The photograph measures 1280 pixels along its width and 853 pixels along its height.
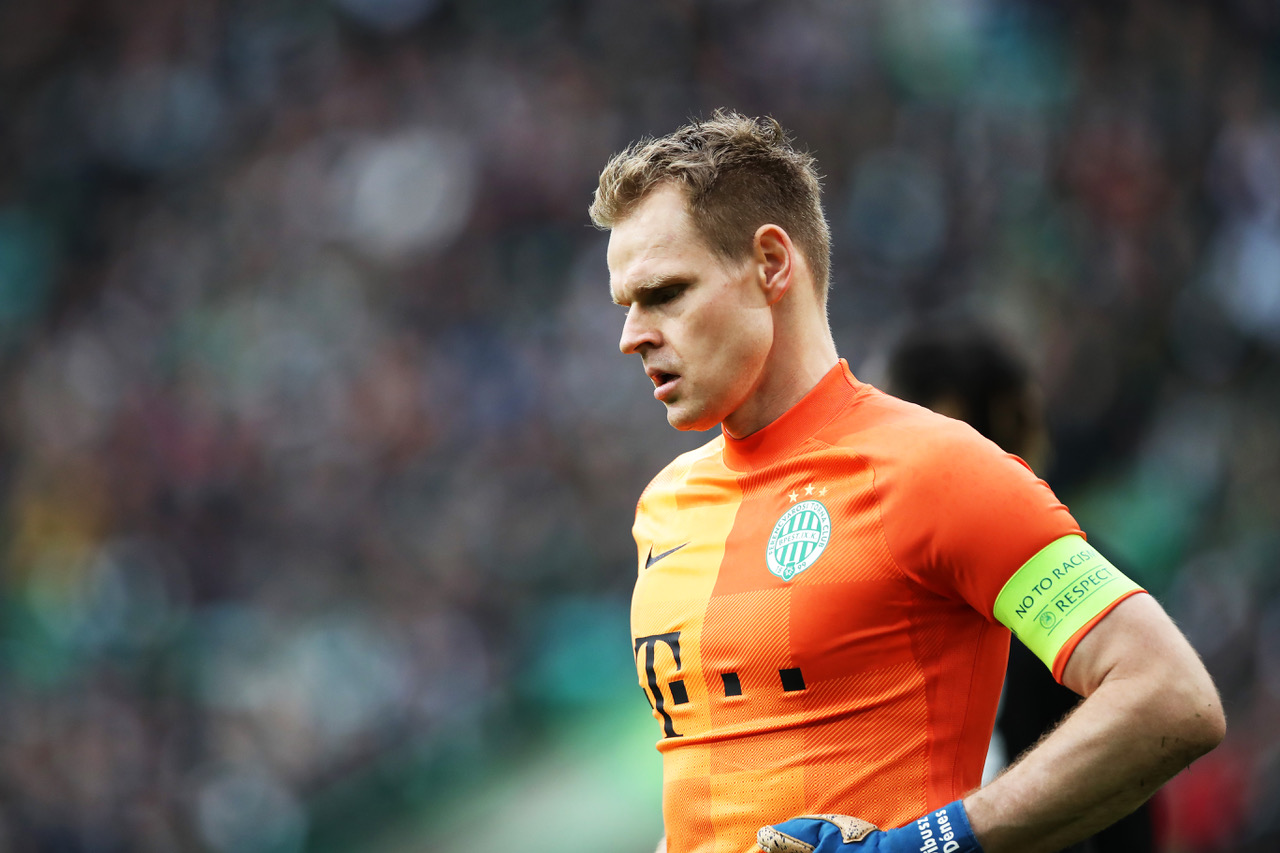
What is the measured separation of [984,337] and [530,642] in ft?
18.7

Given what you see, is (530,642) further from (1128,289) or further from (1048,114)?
(1048,114)

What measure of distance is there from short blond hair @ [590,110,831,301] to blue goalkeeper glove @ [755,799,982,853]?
101cm

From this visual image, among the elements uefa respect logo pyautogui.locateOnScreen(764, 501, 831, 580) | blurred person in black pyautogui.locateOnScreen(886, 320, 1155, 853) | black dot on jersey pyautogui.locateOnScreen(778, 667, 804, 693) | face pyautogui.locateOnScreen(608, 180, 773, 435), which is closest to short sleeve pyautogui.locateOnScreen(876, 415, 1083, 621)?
uefa respect logo pyautogui.locateOnScreen(764, 501, 831, 580)

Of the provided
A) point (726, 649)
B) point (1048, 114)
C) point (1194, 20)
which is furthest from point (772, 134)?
point (1194, 20)

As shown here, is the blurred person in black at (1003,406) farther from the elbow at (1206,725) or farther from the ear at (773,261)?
the elbow at (1206,725)

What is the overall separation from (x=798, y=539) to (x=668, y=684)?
375 mm

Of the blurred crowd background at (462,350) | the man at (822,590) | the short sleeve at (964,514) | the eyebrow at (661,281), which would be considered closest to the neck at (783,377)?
the man at (822,590)

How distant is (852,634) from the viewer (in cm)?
199

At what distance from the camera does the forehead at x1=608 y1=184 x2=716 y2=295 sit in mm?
2238

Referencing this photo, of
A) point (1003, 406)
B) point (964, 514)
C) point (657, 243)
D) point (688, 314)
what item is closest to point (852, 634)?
point (964, 514)

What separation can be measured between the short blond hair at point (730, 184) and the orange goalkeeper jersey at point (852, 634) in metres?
0.37

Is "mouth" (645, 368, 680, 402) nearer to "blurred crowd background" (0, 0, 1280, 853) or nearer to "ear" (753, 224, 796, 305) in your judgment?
"ear" (753, 224, 796, 305)

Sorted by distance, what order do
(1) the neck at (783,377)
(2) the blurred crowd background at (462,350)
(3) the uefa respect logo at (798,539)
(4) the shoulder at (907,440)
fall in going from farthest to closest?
(2) the blurred crowd background at (462,350) < (1) the neck at (783,377) < (3) the uefa respect logo at (798,539) < (4) the shoulder at (907,440)

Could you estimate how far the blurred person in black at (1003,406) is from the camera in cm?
296
